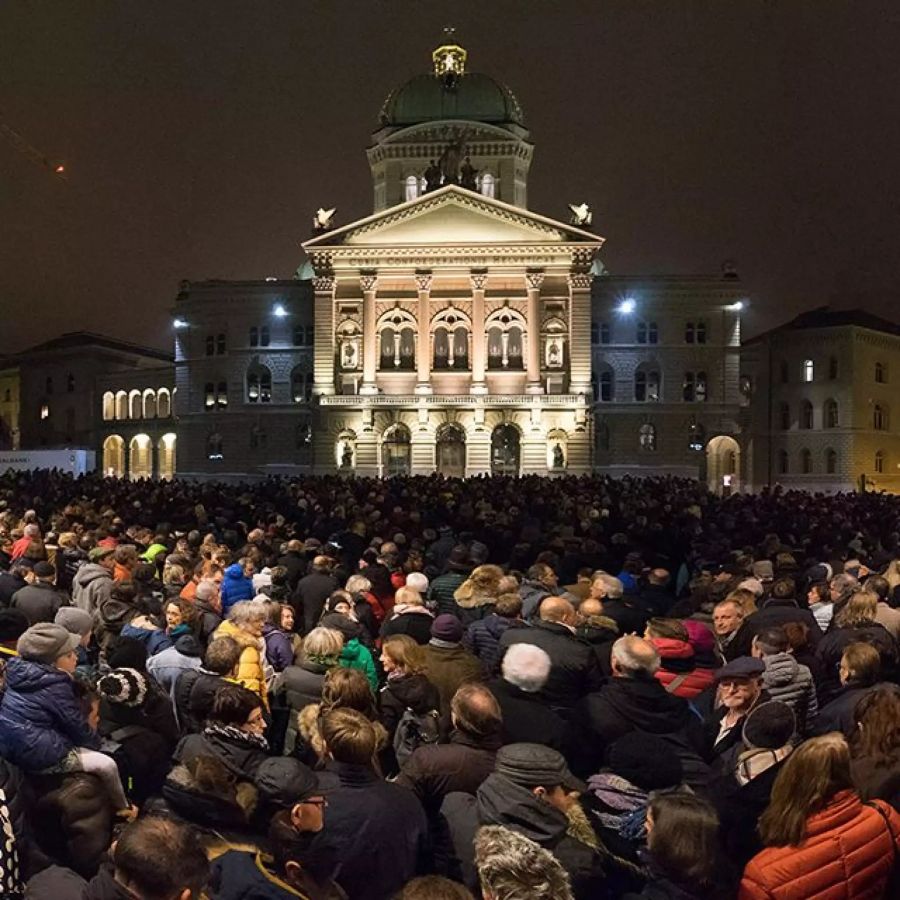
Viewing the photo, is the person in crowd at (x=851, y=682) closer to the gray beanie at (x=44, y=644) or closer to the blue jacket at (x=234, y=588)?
the gray beanie at (x=44, y=644)

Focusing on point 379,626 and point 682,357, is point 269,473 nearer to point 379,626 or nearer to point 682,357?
point 682,357

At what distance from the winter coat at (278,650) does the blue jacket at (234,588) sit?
2373mm

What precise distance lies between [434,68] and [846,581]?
64.2m

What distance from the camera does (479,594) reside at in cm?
904

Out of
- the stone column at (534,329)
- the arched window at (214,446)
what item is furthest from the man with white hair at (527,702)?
the arched window at (214,446)

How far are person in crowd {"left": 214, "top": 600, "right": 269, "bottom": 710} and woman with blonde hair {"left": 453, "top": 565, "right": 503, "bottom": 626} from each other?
2116mm

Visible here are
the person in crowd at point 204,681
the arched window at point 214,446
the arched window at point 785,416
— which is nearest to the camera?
the person in crowd at point 204,681

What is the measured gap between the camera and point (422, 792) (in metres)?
4.83

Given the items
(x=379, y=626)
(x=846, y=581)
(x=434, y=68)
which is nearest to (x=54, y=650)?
(x=379, y=626)

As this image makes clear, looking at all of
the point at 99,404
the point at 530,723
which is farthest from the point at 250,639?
the point at 99,404

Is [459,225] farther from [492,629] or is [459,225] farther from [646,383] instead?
[492,629]

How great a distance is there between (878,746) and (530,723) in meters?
1.95

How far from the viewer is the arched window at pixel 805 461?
6000 cm

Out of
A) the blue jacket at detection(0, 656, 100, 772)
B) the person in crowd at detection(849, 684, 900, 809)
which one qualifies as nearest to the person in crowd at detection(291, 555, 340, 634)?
the blue jacket at detection(0, 656, 100, 772)
